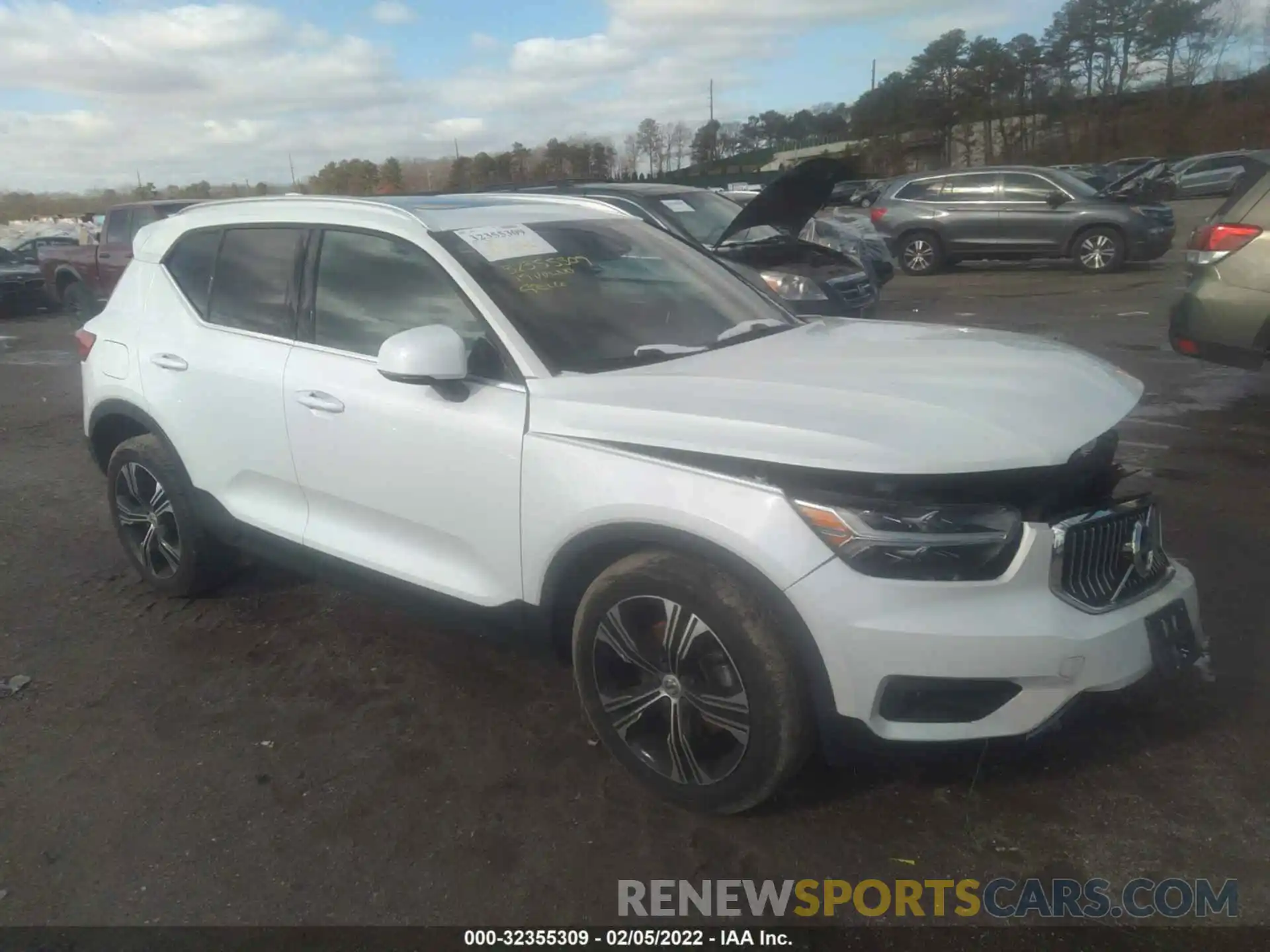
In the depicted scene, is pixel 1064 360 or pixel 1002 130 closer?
pixel 1064 360

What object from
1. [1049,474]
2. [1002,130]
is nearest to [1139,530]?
[1049,474]

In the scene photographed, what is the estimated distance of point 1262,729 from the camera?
3.22m

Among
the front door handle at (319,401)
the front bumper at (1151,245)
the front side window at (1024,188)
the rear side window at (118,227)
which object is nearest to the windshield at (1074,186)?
the front side window at (1024,188)

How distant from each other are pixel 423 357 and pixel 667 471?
2.75 ft

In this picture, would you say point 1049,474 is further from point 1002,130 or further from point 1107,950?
point 1002,130

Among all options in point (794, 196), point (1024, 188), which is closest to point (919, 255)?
point (1024, 188)

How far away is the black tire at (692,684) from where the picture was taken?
2635 millimetres

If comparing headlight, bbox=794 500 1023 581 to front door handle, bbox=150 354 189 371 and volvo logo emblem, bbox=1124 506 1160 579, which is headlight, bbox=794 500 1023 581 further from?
front door handle, bbox=150 354 189 371

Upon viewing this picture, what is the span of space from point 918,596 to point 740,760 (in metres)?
0.68

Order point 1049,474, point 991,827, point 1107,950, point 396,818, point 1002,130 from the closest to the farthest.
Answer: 1. point 1107,950
2. point 1049,474
3. point 991,827
4. point 396,818
5. point 1002,130

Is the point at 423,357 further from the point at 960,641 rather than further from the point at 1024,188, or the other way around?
the point at 1024,188

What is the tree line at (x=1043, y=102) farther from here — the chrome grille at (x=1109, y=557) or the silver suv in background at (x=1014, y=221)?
the chrome grille at (x=1109, y=557)

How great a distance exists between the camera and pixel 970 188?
56.8ft

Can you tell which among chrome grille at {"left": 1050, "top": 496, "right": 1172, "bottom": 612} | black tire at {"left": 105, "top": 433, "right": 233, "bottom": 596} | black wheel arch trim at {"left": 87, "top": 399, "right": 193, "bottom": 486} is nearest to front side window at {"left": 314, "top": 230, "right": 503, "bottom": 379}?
black wheel arch trim at {"left": 87, "top": 399, "right": 193, "bottom": 486}
